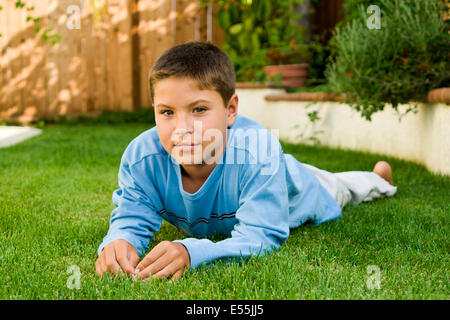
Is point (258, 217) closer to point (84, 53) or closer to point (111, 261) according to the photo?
point (111, 261)

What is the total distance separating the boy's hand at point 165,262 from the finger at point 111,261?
0.08m

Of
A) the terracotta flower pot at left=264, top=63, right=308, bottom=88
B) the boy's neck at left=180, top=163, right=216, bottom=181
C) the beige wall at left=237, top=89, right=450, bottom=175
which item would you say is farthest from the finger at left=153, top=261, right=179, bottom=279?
the terracotta flower pot at left=264, top=63, right=308, bottom=88

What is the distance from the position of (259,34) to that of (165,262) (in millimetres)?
6190

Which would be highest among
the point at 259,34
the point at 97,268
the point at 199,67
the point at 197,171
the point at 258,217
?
the point at 259,34

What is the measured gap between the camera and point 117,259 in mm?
1827

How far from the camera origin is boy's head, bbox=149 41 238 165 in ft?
6.33

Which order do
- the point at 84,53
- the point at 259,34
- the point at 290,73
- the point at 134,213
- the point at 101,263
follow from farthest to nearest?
the point at 84,53 → the point at 259,34 → the point at 290,73 → the point at 134,213 → the point at 101,263

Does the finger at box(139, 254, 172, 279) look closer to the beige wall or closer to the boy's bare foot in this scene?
the boy's bare foot

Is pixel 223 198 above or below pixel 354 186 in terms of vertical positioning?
above

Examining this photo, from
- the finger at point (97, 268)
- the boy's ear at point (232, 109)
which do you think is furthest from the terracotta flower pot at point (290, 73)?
the finger at point (97, 268)

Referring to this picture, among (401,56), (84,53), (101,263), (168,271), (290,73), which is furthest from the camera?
(84,53)

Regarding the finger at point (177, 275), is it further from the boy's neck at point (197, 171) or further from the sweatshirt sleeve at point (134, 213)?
the boy's neck at point (197, 171)

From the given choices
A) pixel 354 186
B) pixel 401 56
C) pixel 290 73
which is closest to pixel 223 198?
pixel 354 186
